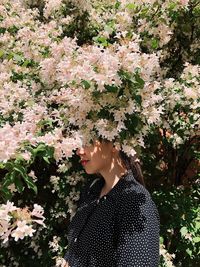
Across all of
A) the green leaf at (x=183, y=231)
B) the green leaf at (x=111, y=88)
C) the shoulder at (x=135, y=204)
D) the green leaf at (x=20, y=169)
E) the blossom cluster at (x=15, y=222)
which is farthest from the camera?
the green leaf at (x=183, y=231)

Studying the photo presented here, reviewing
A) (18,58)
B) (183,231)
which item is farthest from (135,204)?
(18,58)

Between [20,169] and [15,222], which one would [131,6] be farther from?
[15,222]

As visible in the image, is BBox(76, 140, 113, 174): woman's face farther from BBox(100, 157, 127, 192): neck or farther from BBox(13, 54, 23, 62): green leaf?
BBox(13, 54, 23, 62): green leaf

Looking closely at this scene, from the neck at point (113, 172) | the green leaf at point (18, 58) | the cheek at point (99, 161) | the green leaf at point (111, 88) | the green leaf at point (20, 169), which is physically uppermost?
the green leaf at point (18, 58)

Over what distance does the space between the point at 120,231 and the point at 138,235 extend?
0.10 meters

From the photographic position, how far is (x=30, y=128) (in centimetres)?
250

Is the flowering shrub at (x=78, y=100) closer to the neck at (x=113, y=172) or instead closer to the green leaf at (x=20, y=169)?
the green leaf at (x=20, y=169)

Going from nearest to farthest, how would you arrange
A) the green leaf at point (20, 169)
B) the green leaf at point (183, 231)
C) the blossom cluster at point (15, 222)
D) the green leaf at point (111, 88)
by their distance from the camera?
1. the blossom cluster at point (15, 222)
2. the green leaf at point (20, 169)
3. the green leaf at point (111, 88)
4. the green leaf at point (183, 231)

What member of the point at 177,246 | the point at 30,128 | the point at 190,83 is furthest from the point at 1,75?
the point at 177,246

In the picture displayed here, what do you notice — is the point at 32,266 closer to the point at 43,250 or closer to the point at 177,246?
the point at 43,250

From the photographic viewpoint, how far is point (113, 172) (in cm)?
247

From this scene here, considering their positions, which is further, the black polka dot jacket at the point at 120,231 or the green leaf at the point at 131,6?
the green leaf at the point at 131,6

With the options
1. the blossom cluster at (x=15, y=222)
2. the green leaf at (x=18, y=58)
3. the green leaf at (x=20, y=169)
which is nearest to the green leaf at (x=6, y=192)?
the green leaf at (x=20, y=169)

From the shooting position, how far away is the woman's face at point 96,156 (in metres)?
2.39
